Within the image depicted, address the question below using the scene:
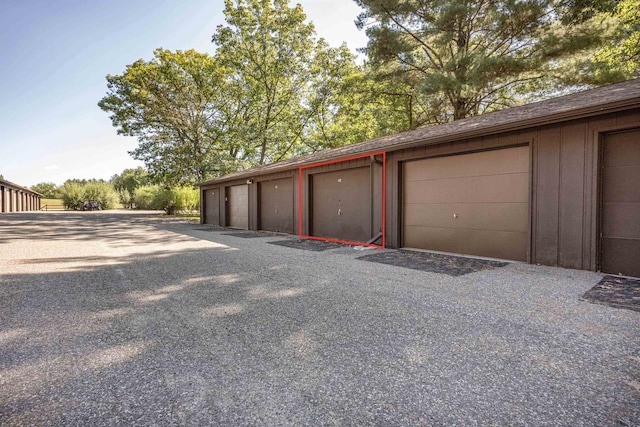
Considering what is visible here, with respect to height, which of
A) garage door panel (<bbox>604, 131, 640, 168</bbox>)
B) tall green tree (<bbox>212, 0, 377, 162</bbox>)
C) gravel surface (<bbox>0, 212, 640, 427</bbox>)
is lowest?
gravel surface (<bbox>0, 212, 640, 427</bbox>)

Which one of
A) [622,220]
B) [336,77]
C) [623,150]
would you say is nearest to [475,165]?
[623,150]

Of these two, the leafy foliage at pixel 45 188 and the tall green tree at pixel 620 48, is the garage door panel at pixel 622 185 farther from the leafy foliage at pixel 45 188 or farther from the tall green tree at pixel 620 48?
the leafy foliage at pixel 45 188

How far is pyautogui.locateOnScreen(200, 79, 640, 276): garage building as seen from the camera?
423 cm

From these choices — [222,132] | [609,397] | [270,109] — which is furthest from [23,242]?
[270,109]

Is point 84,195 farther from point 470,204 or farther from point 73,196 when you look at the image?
point 470,204

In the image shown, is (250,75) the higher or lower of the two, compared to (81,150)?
higher

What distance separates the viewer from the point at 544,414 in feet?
4.76

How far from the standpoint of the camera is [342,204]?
8.33 meters

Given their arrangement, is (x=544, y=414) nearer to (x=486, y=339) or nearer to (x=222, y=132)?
(x=486, y=339)

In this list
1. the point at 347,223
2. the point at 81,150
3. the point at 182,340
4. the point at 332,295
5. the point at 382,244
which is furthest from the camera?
the point at 81,150

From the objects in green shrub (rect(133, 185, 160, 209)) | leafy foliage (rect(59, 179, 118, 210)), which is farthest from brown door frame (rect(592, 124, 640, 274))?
leafy foliage (rect(59, 179, 118, 210))

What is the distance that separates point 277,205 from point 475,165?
6.84 m

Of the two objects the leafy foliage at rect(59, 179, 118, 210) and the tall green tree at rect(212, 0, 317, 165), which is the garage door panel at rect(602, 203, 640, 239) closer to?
the tall green tree at rect(212, 0, 317, 165)

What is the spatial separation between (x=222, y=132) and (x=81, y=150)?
1773cm
